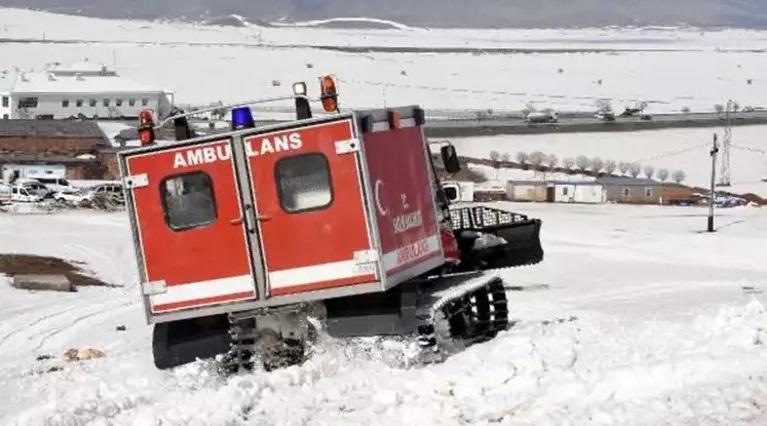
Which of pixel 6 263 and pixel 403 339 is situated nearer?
pixel 403 339

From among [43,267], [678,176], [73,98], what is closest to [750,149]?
[678,176]

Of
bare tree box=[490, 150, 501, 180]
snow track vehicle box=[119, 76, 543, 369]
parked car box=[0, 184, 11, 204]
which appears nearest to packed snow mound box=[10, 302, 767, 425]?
snow track vehicle box=[119, 76, 543, 369]

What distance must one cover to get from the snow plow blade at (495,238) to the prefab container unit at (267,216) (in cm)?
357

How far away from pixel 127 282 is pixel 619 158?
7685cm

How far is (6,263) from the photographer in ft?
105

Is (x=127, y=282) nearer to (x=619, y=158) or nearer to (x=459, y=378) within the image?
(x=459, y=378)

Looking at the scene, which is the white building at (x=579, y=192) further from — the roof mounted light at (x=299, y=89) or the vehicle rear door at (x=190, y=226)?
the vehicle rear door at (x=190, y=226)

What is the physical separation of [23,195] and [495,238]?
169ft

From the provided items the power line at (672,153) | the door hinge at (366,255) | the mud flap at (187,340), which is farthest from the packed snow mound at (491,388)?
the power line at (672,153)

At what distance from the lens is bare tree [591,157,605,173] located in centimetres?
9559

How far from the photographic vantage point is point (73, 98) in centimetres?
11806

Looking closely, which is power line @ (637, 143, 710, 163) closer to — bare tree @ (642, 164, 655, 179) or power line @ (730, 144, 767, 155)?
power line @ (730, 144, 767, 155)

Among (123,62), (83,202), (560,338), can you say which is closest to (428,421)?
(560,338)

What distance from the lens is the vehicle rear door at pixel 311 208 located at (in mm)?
10320
